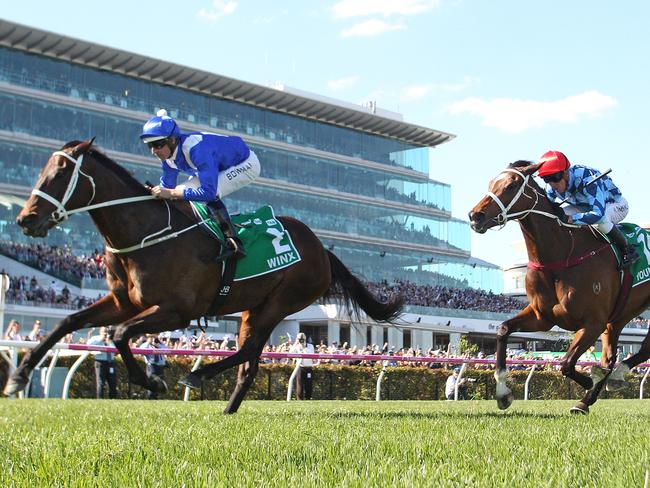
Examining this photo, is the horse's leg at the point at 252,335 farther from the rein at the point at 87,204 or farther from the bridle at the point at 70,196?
the bridle at the point at 70,196

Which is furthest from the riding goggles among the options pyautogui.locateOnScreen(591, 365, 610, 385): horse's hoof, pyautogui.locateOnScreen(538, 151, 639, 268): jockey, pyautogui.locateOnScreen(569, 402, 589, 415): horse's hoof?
pyautogui.locateOnScreen(569, 402, 589, 415): horse's hoof

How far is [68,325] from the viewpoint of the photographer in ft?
18.4

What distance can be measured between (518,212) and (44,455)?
169 inches

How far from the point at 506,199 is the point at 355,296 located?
172 cm

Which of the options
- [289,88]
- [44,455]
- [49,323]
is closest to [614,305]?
[44,455]

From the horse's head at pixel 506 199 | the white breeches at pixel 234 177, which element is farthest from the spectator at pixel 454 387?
the white breeches at pixel 234 177

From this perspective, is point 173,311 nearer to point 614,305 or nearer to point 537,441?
point 537,441

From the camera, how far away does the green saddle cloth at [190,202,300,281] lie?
20.5 ft

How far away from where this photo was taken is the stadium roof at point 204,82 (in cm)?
4516

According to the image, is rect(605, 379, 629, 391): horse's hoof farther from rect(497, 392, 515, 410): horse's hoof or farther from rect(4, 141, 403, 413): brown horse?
rect(4, 141, 403, 413): brown horse

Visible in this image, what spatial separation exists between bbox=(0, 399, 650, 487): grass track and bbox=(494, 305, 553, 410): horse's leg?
150 centimetres

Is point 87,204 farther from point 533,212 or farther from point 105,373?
point 105,373

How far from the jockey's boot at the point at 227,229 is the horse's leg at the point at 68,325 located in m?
0.81

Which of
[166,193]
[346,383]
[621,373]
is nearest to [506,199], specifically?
[621,373]
